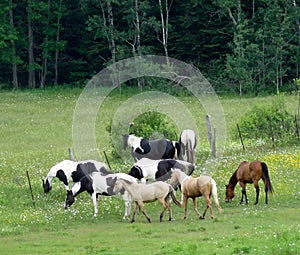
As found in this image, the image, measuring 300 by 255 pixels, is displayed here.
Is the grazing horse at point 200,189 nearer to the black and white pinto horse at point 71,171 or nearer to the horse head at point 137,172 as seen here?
the horse head at point 137,172

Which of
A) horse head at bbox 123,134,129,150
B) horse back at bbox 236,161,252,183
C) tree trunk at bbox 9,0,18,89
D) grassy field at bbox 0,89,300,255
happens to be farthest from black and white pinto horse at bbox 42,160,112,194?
tree trunk at bbox 9,0,18,89

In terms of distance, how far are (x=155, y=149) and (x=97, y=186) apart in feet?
18.1

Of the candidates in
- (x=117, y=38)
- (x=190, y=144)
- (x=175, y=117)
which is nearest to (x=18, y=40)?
(x=117, y=38)

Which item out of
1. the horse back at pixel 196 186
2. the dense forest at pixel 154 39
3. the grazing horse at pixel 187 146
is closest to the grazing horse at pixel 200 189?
the horse back at pixel 196 186

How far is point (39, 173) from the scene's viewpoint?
3134 centimetres

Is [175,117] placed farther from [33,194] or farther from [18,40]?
[18,40]

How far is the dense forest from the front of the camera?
199 ft

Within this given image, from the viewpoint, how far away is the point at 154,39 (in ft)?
A: 226

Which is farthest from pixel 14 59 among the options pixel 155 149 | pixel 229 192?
pixel 229 192

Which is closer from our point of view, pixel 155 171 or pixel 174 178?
pixel 174 178

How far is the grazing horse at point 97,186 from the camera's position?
23281mm

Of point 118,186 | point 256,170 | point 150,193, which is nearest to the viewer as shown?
point 150,193

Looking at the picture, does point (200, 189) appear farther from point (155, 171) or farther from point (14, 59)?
point (14, 59)

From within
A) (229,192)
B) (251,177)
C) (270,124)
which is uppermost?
(270,124)
